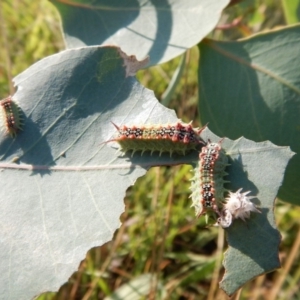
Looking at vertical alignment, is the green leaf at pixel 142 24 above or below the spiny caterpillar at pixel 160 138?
above

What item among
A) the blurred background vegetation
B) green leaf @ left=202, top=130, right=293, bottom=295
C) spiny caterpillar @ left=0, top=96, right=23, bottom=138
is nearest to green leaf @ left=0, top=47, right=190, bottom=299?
spiny caterpillar @ left=0, top=96, right=23, bottom=138

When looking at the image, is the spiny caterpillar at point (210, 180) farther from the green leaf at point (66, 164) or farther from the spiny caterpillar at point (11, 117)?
the spiny caterpillar at point (11, 117)

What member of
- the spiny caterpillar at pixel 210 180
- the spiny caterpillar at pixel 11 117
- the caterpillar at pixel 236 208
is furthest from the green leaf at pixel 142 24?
the caterpillar at pixel 236 208

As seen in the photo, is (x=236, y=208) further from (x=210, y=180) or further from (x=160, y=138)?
(x=160, y=138)

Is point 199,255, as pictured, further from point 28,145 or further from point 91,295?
point 28,145

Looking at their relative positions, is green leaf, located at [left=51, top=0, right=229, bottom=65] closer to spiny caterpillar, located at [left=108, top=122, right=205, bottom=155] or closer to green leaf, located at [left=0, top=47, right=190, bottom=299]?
green leaf, located at [left=0, top=47, right=190, bottom=299]

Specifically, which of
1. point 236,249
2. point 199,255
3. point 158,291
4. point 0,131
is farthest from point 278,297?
point 0,131
